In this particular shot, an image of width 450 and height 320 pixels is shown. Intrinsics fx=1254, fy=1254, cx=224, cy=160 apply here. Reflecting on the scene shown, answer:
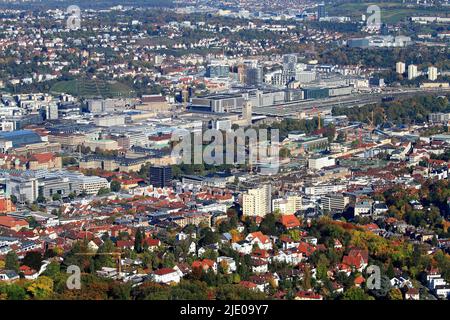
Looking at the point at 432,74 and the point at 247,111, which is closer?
the point at 247,111

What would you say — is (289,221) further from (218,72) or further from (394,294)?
(218,72)

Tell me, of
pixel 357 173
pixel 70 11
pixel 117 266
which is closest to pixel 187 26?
pixel 70 11

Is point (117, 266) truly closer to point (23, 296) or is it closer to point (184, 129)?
point (23, 296)

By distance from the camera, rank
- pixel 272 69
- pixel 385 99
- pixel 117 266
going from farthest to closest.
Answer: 1. pixel 272 69
2. pixel 385 99
3. pixel 117 266

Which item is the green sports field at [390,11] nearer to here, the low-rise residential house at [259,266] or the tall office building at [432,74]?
the tall office building at [432,74]

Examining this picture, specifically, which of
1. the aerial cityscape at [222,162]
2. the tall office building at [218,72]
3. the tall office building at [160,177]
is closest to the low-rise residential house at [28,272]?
the aerial cityscape at [222,162]

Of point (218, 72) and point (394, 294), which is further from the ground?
point (394, 294)

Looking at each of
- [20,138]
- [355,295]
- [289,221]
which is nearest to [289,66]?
[20,138]
